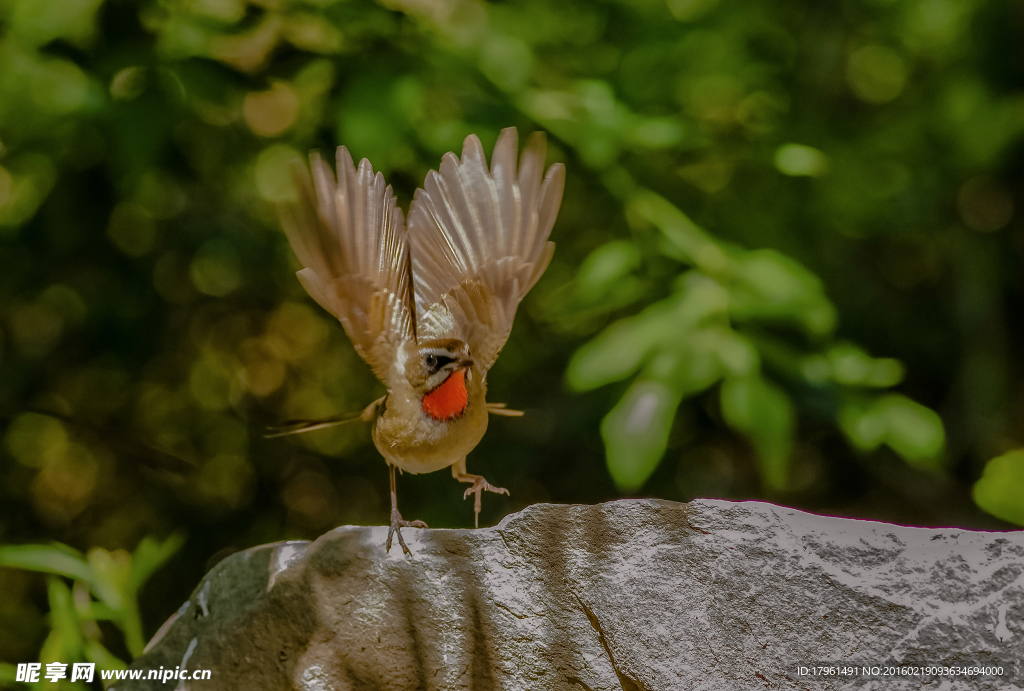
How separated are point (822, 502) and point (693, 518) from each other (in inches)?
64.0

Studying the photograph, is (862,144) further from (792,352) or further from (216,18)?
(216,18)

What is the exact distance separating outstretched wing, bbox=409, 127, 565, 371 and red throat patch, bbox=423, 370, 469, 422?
0.11m

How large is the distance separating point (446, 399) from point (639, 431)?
0.33 meters

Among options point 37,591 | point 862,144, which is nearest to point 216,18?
point 862,144

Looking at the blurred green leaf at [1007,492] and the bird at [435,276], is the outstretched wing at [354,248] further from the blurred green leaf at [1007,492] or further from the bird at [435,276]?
the blurred green leaf at [1007,492]

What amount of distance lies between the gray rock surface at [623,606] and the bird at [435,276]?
141mm

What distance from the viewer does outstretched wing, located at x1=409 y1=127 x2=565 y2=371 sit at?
141 cm

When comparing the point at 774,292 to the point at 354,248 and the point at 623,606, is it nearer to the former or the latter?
the point at 623,606

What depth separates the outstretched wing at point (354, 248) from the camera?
1.23 metres

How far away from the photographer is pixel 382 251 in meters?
1.31

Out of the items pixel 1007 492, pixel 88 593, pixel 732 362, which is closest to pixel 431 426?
pixel 732 362

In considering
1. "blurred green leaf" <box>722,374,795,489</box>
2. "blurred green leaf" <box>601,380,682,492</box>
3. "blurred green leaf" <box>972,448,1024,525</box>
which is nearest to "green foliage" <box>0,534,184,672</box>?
"blurred green leaf" <box>601,380,682,492</box>

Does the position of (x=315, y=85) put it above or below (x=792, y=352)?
above

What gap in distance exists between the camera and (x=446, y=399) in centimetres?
137
